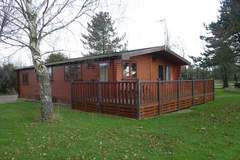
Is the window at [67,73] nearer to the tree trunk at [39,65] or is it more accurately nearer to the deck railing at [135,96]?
the deck railing at [135,96]

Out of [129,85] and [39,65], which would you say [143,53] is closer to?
[129,85]

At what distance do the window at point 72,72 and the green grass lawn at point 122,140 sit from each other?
859 centimetres

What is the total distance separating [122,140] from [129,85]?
187 inches

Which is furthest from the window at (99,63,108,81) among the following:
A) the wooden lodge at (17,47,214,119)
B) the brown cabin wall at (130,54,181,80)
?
the brown cabin wall at (130,54,181,80)

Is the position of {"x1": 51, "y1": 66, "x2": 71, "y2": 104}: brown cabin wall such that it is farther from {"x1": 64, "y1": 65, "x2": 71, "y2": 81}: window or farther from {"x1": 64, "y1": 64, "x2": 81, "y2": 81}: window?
{"x1": 64, "y1": 64, "x2": 81, "y2": 81}: window

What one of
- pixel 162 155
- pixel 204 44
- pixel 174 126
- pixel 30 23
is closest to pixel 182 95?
pixel 174 126

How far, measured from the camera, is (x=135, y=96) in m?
11.6

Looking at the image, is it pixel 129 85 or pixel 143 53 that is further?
pixel 143 53

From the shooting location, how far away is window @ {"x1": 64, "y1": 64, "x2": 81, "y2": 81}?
1842 cm

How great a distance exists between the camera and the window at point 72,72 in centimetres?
1842

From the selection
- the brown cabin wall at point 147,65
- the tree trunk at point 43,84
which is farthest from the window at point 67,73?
the tree trunk at point 43,84

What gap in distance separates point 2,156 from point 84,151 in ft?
5.26

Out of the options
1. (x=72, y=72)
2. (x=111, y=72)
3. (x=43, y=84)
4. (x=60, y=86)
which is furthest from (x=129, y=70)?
(x=60, y=86)

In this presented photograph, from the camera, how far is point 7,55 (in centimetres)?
1110
